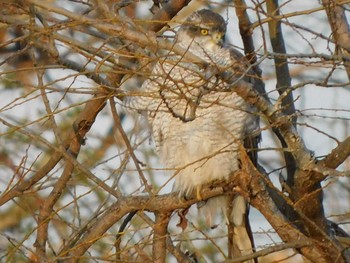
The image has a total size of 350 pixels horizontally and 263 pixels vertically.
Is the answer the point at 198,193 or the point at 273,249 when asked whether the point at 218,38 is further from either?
the point at 273,249

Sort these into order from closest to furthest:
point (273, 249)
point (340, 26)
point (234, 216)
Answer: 1. point (273, 249)
2. point (340, 26)
3. point (234, 216)

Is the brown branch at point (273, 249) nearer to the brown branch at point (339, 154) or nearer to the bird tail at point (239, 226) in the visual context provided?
the brown branch at point (339, 154)

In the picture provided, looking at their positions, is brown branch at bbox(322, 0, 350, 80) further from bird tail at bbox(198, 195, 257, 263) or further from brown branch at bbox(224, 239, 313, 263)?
bird tail at bbox(198, 195, 257, 263)

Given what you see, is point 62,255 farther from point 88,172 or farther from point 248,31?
point 248,31

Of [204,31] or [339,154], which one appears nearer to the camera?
[339,154]

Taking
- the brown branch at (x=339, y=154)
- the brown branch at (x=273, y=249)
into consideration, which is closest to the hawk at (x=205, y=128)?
the brown branch at (x=339, y=154)

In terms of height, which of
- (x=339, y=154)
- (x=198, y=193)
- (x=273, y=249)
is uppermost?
(x=198, y=193)

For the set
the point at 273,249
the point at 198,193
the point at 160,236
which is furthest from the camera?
the point at 198,193

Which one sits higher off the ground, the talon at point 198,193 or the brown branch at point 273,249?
the talon at point 198,193

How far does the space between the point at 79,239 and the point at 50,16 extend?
1190mm

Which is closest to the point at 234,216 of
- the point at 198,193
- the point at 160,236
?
the point at 198,193

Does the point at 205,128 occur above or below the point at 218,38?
below

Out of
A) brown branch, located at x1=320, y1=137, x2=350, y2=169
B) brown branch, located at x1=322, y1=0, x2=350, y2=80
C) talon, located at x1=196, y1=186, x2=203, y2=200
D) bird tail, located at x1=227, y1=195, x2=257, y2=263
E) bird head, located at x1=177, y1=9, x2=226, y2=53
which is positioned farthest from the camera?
bird tail, located at x1=227, y1=195, x2=257, y2=263

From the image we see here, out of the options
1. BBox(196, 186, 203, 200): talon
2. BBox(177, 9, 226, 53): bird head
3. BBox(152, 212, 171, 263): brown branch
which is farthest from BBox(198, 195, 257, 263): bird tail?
BBox(177, 9, 226, 53): bird head
